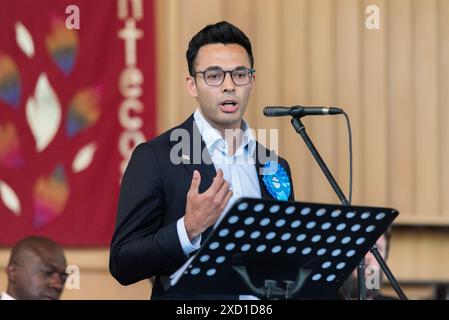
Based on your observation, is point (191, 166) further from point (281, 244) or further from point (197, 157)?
point (281, 244)

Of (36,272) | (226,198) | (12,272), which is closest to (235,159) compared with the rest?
(226,198)

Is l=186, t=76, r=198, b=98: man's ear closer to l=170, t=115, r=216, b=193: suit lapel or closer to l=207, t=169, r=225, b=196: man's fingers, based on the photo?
l=170, t=115, r=216, b=193: suit lapel

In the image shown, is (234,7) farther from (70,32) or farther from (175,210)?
(175,210)

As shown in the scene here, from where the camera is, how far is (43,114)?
724 centimetres

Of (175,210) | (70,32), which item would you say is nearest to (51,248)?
(175,210)

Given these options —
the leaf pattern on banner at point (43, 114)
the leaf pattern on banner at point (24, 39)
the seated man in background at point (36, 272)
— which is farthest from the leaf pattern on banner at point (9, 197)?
the seated man in background at point (36, 272)

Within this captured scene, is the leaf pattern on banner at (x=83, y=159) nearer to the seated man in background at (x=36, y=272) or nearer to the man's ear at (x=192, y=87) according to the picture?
the seated man in background at (x=36, y=272)

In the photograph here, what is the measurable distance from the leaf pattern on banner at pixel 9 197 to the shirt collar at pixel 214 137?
262 cm

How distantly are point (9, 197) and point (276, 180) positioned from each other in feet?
9.12

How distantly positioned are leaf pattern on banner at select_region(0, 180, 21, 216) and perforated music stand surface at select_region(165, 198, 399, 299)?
10.9 feet

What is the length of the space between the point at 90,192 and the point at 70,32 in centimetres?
98

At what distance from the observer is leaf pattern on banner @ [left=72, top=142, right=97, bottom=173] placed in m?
7.23

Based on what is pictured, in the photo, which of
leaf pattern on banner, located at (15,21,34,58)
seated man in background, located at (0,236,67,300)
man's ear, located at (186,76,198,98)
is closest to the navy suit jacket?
man's ear, located at (186,76,198,98)
